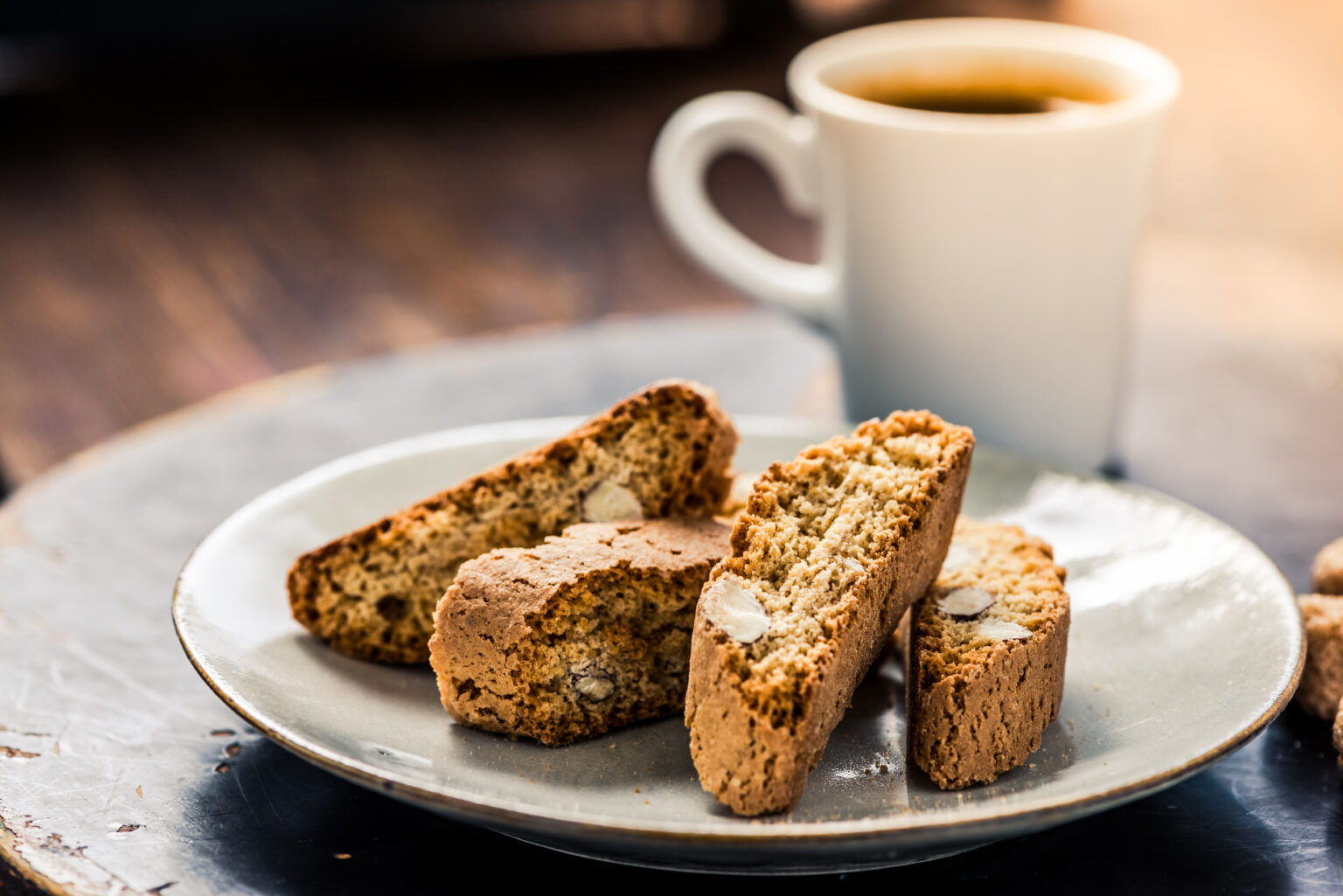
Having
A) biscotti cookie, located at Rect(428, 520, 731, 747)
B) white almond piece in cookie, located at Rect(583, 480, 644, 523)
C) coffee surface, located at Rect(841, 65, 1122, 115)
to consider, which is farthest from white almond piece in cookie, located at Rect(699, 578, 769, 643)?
coffee surface, located at Rect(841, 65, 1122, 115)

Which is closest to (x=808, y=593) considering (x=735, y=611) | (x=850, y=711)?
(x=735, y=611)

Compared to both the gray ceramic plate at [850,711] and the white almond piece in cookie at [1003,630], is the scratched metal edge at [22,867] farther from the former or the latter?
the white almond piece in cookie at [1003,630]

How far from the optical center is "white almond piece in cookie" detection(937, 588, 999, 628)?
3.85 ft

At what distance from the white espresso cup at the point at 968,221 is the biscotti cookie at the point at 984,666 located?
21.2 inches

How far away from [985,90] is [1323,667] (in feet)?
3.15

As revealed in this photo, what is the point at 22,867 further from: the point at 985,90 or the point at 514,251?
the point at 514,251

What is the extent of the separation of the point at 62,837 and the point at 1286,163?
336 cm

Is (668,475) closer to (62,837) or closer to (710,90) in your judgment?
(62,837)

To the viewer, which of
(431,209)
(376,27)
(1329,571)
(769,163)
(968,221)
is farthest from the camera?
(376,27)

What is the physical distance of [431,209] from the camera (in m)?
3.55

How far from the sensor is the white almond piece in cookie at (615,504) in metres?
1.27

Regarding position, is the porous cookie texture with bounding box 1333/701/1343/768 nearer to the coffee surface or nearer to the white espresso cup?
the white espresso cup

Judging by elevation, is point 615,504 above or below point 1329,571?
above

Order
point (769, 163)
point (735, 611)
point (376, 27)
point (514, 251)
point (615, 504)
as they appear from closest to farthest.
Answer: point (735, 611) → point (615, 504) → point (769, 163) → point (514, 251) → point (376, 27)
